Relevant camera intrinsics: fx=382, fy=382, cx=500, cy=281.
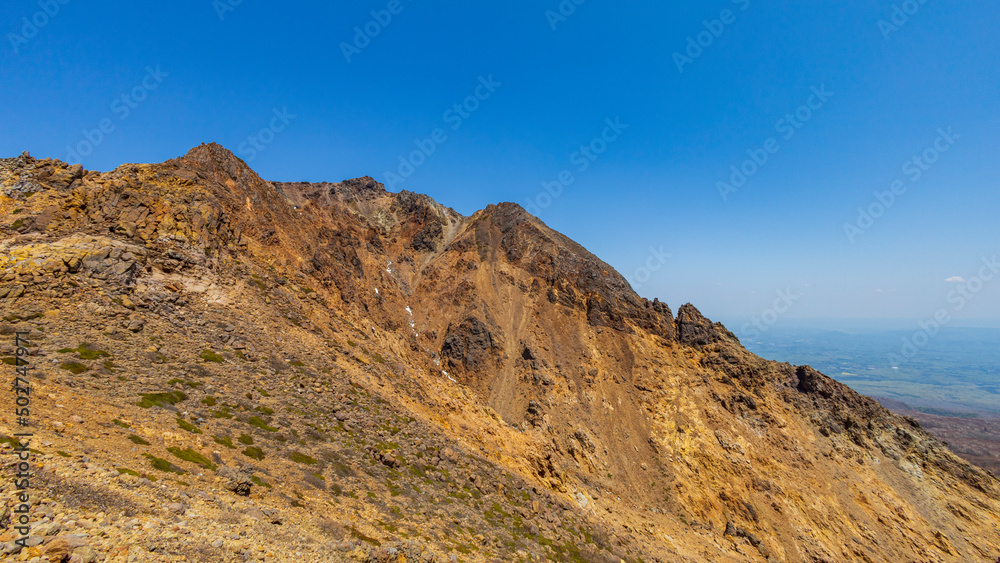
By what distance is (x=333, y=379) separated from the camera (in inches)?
1342

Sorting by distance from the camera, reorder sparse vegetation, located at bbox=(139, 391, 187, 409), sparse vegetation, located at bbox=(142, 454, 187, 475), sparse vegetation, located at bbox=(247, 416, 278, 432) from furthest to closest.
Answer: sparse vegetation, located at bbox=(247, 416, 278, 432) < sparse vegetation, located at bbox=(139, 391, 187, 409) < sparse vegetation, located at bbox=(142, 454, 187, 475)

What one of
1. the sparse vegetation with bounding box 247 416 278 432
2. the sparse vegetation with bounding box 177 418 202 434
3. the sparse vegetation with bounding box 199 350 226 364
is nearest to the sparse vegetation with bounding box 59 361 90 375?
the sparse vegetation with bounding box 177 418 202 434

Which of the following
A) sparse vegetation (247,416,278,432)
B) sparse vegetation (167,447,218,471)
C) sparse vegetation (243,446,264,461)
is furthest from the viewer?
sparse vegetation (247,416,278,432)

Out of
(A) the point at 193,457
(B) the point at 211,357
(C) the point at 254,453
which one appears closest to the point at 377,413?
(C) the point at 254,453

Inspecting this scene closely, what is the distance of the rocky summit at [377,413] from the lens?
16781mm

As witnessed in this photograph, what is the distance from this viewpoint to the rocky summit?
55.1ft

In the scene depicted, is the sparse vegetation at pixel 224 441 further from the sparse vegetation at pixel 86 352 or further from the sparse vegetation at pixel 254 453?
the sparse vegetation at pixel 86 352

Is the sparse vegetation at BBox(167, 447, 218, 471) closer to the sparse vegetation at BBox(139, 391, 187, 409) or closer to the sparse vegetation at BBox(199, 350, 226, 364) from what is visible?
the sparse vegetation at BBox(139, 391, 187, 409)

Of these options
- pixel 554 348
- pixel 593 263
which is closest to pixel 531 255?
pixel 593 263

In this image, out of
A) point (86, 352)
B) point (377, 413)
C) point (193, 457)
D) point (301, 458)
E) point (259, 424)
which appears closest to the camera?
point (193, 457)

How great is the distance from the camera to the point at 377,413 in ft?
110

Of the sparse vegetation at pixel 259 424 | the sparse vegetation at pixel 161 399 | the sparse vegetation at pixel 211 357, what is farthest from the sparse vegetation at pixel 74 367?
the sparse vegetation at pixel 259 424

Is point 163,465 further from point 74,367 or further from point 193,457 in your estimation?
point 74,367

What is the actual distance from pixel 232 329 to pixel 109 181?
1909cm
